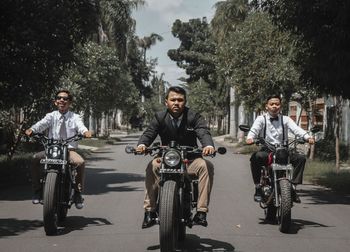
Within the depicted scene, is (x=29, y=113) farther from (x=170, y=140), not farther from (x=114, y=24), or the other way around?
(x=114, y=24)

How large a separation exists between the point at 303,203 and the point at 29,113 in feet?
31.5

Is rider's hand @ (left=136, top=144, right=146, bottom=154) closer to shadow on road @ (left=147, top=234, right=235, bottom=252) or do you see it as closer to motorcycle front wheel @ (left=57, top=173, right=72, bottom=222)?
shadow on road @ (left=147, top=234, right=235, bottom=252)

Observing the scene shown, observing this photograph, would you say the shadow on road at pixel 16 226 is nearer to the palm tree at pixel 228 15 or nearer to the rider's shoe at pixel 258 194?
the rider's shoe at pixel 258 194

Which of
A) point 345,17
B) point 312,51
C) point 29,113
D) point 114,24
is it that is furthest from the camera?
point 114,24

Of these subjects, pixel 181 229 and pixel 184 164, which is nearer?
pixel 184 164

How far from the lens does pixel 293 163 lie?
28.4 ft

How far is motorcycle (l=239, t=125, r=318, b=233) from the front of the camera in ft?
25.7

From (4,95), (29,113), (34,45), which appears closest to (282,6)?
(34,45)

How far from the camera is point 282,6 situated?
471 inches

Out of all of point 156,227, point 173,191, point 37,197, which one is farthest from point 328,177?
point 173,191

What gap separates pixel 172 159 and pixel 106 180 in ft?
31.1

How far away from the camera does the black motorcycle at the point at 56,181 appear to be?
751 centimetres

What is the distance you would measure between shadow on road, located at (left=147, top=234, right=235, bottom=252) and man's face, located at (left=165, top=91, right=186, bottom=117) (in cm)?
151

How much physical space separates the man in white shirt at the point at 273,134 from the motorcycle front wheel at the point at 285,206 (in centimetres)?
58
